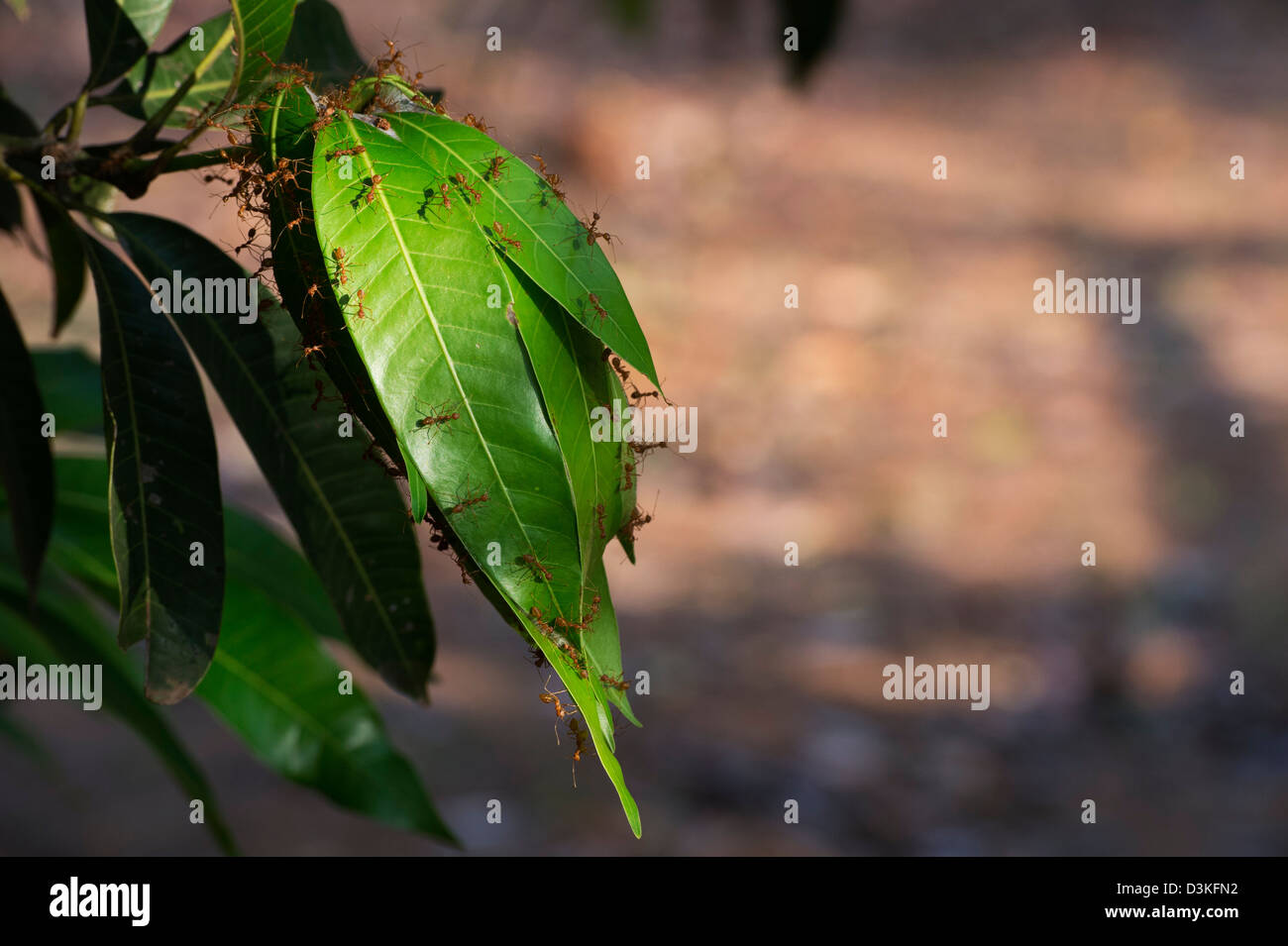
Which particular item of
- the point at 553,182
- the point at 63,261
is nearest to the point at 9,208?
the point at 63,261

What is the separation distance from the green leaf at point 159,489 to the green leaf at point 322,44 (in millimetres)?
238

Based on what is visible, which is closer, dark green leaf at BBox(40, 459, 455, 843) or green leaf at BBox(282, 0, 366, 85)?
green leaf at BBox(282, 0, 366, 85)

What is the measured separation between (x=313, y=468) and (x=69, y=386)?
651 millimetres

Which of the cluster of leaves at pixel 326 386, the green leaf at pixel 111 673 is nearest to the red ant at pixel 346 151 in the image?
the cluster of leaves at pixel 326 386

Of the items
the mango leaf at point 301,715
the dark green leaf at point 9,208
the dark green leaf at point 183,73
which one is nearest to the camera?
the dark green leaf at point 183,73

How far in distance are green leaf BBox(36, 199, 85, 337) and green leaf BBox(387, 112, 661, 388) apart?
16.7 inches

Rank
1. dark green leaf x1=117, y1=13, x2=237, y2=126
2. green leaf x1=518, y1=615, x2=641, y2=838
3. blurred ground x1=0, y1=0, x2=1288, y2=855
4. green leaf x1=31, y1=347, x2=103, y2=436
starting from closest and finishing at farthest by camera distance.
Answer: green leaf x1=518, y1=615, x2=641, y2=838, dark green leaf x1=117, y1=13, x2=237, y2=126, green leaf x1=31, y1=347, x2=103, y2=436, blurred ground x1=0, y1=0, x2=1288, y2=855

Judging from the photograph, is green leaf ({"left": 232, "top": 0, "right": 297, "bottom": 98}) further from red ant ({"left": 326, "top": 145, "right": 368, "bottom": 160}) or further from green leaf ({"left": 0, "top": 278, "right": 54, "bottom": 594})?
green leaf ({"left": 0, "top": 278, "right": 54, "bottom": 594})

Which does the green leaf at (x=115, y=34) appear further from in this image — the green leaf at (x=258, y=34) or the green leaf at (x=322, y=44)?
the green leaf at (x=258, y=34)

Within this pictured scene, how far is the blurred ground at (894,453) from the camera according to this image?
3.11 m

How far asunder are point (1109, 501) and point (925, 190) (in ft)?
7.71

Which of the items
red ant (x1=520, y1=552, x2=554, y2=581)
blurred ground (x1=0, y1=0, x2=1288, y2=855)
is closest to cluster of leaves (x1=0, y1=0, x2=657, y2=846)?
red ant (x1=520, y1=552, x2=554, y2=581)

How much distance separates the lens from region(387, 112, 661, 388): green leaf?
1.92 feet

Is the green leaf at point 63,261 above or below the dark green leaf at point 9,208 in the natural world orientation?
below
